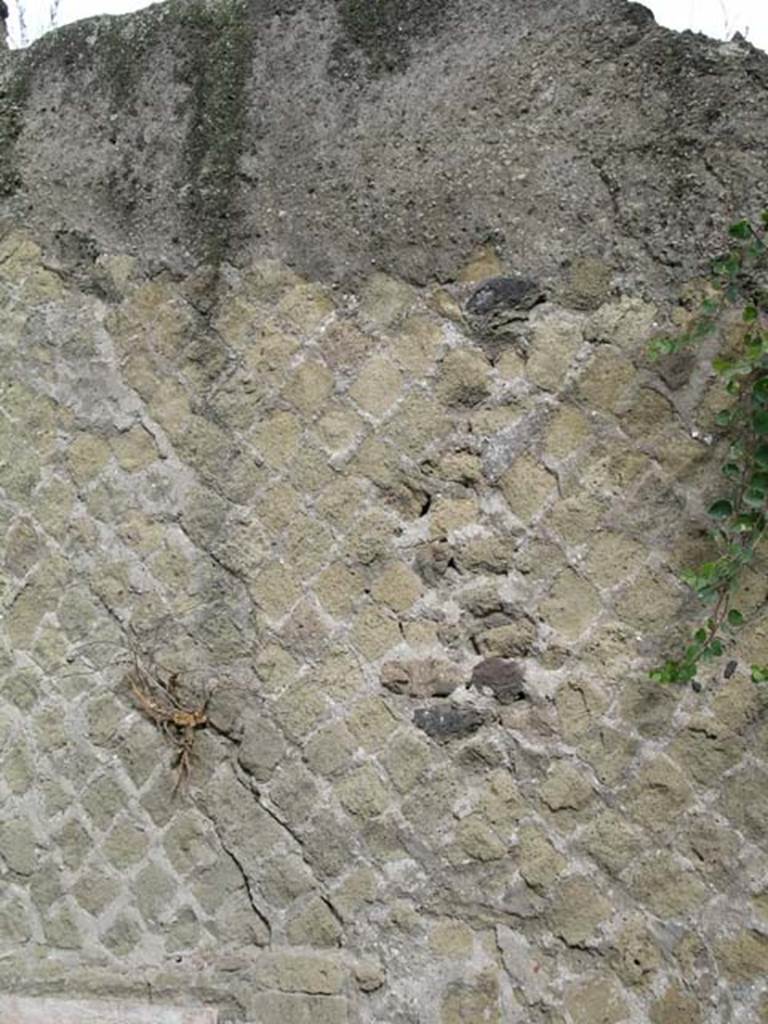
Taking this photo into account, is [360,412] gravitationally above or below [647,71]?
below

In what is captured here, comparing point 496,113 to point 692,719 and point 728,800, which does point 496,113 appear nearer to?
point 692,719

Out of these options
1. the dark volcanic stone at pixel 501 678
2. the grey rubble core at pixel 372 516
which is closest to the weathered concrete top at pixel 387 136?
the grey rubble core at pixel 372 516

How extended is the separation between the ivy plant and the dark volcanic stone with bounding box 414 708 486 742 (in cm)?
44

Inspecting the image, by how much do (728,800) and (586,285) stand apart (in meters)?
1.16

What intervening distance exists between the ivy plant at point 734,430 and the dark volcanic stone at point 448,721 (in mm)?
436

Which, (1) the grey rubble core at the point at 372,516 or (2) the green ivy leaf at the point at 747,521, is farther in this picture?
(1) the grey rubble core at the point at 372,516

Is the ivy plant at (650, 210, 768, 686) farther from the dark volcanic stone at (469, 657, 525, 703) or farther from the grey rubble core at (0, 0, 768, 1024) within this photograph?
the dark volcanic stone at (469, 657, 525, 703)

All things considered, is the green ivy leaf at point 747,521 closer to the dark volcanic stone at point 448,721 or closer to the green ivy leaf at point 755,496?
the green ivy leaf at point 755,496

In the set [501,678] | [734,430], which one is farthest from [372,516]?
[734,430]

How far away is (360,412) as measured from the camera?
9.94ft

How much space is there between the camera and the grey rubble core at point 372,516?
8.99 ft

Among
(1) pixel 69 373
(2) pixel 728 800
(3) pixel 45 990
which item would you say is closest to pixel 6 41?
(1) pixel 69 373

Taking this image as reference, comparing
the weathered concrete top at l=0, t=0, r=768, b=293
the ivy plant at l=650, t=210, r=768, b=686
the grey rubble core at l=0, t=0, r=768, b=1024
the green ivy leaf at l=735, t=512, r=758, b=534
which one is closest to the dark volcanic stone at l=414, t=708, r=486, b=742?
the grey rubble core at l=0, t=0, r=768, b=1024

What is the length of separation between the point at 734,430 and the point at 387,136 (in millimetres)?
1095
